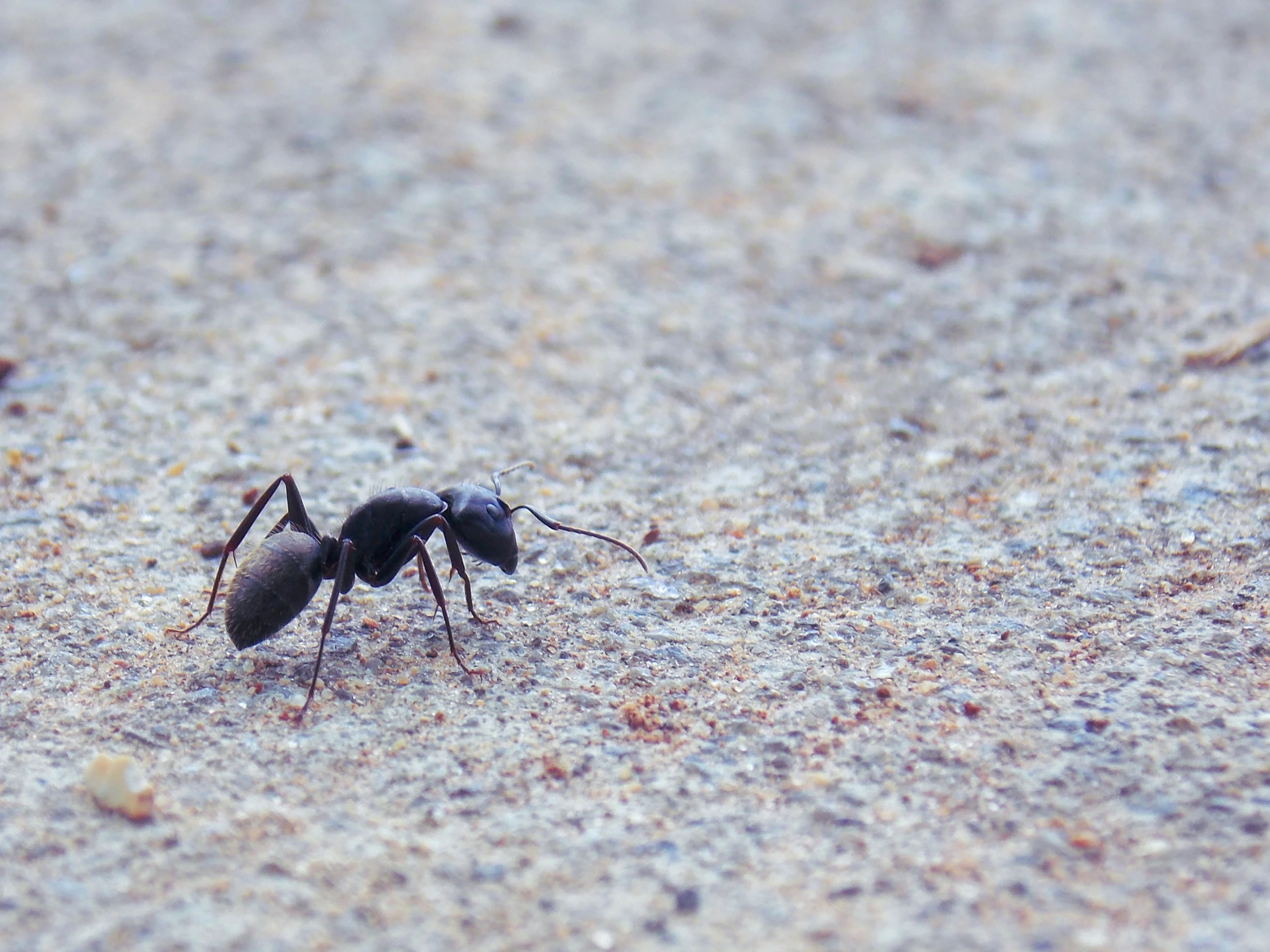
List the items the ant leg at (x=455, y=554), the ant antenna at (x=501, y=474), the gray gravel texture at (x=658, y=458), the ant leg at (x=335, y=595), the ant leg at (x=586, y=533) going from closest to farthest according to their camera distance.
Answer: the gray gravel texture at (x=658, y=458), the ant leg at (x=335, y=595), the ant leg at (x=455, y=554), the ant leg at (x=586, y=533), the ant antenna at (x=501, y=474)

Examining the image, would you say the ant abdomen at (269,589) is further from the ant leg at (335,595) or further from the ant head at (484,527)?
the ant head at (484,527)

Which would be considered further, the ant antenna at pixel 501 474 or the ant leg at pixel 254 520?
the ant antenna at pixel 501 474

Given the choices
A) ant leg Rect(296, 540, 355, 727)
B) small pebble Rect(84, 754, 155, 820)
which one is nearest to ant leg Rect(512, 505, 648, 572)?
ant leg Rect(296, 540, 355, 727)

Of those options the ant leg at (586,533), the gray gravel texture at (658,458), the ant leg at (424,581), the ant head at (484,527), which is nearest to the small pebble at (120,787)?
the gray gravel texture at (658,458)

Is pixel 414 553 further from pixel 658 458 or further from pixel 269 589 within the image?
pixel 658 458

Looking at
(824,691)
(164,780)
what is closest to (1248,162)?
(824,691)

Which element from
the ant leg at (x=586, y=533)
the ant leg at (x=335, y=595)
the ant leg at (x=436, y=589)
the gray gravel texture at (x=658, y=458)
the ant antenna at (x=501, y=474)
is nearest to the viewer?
the gray gravel texture at (x=658, y=458)
